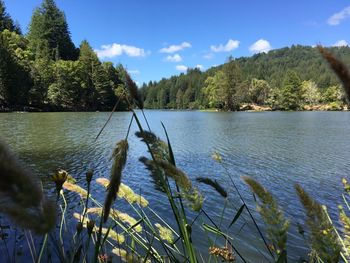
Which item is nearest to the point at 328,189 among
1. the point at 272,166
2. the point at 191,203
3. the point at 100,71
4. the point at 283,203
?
the point at 283,203

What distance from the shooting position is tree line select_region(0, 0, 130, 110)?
7150cm

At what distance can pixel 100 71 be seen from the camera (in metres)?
96.1

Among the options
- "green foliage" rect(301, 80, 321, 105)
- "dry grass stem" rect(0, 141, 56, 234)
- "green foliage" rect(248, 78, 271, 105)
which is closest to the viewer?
"dry grass stem" rect(0, 141, 56, 234)

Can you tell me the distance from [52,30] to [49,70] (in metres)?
33.6

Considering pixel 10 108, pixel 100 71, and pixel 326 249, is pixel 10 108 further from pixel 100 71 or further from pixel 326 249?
pixel 326 249

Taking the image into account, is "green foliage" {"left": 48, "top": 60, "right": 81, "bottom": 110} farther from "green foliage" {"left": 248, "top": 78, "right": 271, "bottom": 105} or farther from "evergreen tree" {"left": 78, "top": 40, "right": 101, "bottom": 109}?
"green foliage" {"left": 248, "top": 78, "right": 271, "bottom": 105}

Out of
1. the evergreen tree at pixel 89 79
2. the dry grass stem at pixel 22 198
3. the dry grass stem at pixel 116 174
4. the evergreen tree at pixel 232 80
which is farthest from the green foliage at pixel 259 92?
the dry grass stem at pixel 22 198

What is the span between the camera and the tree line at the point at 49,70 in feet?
235

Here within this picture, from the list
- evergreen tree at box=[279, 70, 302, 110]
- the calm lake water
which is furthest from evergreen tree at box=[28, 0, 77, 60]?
the calm lake water

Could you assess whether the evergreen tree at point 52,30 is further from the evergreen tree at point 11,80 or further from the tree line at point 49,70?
the evergreen tree at point 11,80

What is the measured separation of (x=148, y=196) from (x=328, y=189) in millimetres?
6304

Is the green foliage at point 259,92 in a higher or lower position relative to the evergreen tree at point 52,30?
lower

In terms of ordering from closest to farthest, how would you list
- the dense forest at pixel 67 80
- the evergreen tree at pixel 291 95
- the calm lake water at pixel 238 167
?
the calm lake water at pixel 238 167, the dense forest at pixel 67 80, the evergreen tree at pixel 291 95

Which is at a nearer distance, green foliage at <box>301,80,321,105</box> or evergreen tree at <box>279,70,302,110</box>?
evergreen tree at <box>279,70,302,110</box>
